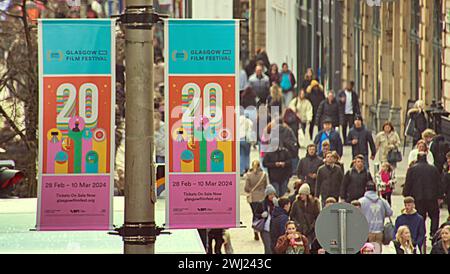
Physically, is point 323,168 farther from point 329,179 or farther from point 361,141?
point 361,141

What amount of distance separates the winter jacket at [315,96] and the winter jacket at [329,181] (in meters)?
4.43

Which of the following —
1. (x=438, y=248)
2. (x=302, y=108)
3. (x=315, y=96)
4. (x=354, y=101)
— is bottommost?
(x=438, y=248)

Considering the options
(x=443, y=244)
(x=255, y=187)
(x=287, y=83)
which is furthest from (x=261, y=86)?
(x=443, y=244)

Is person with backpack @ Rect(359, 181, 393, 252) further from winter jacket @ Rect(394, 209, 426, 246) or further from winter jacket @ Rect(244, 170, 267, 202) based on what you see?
winter jacket @ Rect(244, 170, 267, 202)

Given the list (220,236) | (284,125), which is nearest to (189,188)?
(220,236)

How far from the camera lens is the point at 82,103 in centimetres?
1208

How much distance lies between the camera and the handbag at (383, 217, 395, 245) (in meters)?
23.2

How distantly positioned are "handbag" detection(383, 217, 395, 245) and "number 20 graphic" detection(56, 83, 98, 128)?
11606 mm

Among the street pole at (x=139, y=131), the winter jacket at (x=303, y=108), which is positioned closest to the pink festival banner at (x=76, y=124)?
the street pole at (x=139, y=131)

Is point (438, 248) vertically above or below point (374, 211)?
below

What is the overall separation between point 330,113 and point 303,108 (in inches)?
34.8

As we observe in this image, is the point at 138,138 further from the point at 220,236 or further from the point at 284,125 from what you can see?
the point at 284,125

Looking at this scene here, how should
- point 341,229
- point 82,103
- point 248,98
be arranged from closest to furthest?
point 82,103 < point 341,229 < point 248,98
